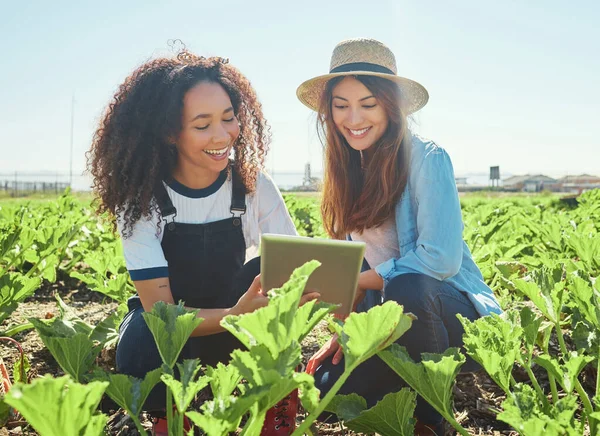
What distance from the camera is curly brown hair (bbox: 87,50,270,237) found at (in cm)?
277

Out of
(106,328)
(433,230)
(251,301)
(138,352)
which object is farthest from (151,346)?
(433,230)

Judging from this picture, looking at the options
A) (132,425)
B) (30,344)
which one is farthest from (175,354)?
(30,344)

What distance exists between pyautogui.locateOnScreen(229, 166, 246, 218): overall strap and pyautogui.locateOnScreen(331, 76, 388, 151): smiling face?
0.57 metres

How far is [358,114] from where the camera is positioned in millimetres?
2793

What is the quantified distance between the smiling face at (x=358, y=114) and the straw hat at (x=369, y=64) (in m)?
0.07

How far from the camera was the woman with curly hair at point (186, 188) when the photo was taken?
270cm

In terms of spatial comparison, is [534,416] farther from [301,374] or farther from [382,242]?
[382,242]

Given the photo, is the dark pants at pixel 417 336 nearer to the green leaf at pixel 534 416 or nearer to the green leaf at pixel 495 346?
the green leaf at pixel 495 346

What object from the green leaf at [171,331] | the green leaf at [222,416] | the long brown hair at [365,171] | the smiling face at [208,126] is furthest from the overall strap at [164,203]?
the green leaf at [222,416]

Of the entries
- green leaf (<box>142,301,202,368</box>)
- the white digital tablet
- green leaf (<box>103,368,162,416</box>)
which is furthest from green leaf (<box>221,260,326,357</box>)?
the white digital tablet

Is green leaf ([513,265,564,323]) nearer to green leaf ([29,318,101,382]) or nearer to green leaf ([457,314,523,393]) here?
green leaf ([457,314,523,393])

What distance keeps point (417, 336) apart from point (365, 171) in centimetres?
95

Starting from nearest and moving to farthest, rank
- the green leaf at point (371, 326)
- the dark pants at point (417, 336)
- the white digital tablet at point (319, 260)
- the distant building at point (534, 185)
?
1. the green leaf at point (371, 326)
2. the white digital tablet at point (319, 260)
3. the dark pants at point (417, 336)
4. the distant building at point (534, 185)

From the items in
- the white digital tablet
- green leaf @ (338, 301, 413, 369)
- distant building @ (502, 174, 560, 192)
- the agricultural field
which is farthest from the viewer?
distant building @ (502, 174, 560, 192)
